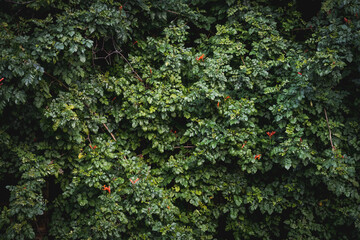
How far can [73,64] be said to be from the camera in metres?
2.62

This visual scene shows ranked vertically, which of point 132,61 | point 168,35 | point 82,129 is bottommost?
point 82,129

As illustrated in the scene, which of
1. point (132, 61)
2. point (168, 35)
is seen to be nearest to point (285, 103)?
point (168, 35)

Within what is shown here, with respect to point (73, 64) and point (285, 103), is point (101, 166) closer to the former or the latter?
point (73, 64)

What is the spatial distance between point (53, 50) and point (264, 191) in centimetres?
300

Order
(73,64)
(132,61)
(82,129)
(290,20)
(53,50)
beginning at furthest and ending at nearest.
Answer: (290,20) → (132,61) → (82,129) → (73,64) → (53,50)

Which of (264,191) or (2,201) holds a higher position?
(2,201)

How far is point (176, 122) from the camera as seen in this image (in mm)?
3406

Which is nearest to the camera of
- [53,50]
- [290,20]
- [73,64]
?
[53,50]

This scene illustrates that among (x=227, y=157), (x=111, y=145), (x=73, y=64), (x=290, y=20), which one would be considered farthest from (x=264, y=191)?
(x=73, y=64)

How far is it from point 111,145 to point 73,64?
96 cm

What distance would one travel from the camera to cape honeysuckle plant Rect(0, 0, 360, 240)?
8.66 ft

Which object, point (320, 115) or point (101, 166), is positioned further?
point (320, 115)

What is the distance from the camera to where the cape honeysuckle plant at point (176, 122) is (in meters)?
2.64

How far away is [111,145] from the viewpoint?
9.37 ft
